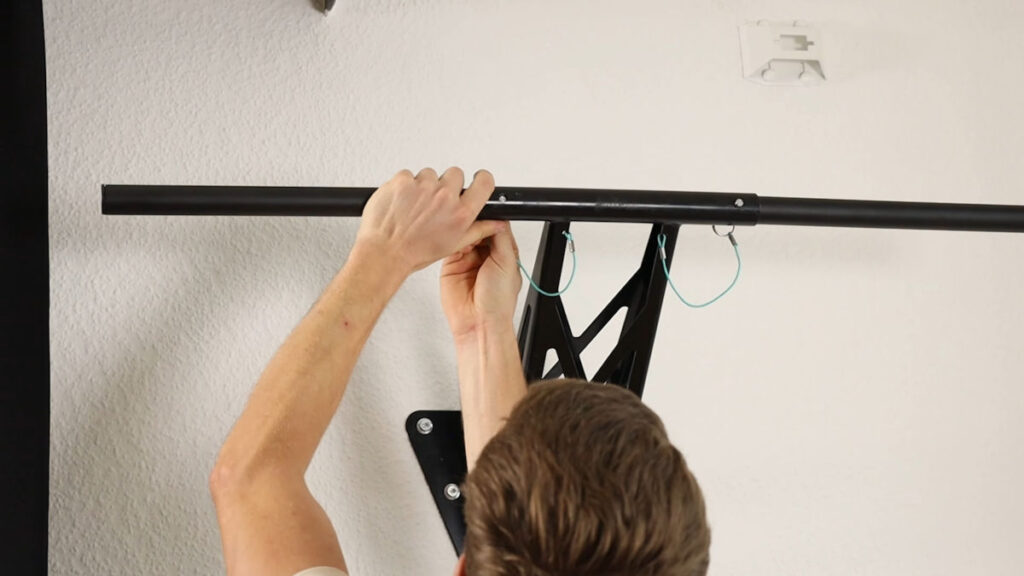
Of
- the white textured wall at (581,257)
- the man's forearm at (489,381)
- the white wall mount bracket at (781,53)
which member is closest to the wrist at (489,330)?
the man's forearm at (489,381)

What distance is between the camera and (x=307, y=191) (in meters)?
0.96

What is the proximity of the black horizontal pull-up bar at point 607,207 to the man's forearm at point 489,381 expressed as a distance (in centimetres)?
16

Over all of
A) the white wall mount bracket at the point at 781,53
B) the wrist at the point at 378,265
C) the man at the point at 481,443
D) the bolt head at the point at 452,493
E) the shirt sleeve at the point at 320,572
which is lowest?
the shirt sleeve at the point at 320,572

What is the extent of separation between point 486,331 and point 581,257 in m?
0.24

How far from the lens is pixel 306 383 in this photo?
31.6 inches

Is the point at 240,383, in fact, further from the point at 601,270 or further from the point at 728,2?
the point at 728,2

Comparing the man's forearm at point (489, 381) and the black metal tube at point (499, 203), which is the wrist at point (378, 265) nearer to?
the black metal tube at point (499, 203)

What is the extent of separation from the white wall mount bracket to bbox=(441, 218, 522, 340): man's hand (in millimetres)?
518

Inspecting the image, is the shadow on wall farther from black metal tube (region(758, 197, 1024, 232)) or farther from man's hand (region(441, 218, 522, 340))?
black metal tube (region(758, 197, 1024, 232))

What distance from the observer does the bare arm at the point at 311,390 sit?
29.4 inches

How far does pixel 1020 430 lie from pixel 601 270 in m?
0.65

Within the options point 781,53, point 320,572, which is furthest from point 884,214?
point 320,572

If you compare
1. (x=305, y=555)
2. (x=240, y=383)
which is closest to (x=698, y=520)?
(x=305, y=555)

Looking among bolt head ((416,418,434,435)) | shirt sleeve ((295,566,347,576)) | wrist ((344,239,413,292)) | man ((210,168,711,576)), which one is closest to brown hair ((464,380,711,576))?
man ((210,168,711,576))
